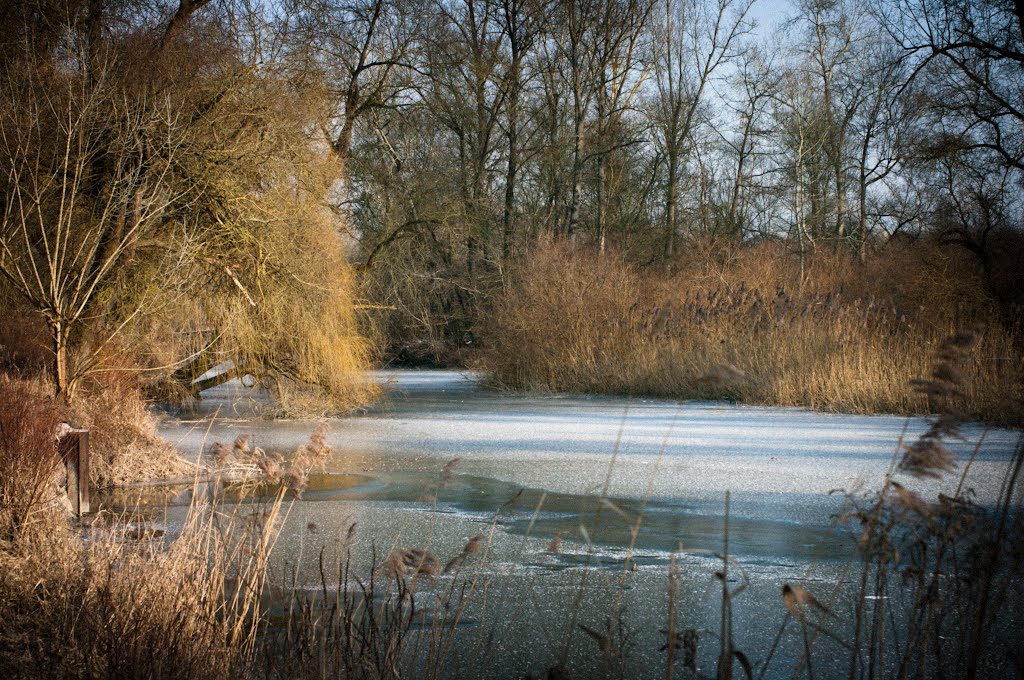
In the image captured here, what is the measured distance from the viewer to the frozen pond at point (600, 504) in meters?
4.29

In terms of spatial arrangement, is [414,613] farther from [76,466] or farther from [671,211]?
[671,211]

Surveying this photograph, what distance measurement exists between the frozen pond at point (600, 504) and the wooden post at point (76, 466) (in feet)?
3.13

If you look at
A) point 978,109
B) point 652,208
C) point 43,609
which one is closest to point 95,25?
point 43,609

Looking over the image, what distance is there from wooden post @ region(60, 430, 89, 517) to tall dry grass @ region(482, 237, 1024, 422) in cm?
910

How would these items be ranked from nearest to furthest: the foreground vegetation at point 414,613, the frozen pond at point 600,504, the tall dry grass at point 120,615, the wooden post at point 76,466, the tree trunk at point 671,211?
→ the foreground vegetation at point 414,613 < the tall dry grass at point 120,615 < the frozen pond at point 600,504 < the wooden post at point 76,466 < the tree trunk at point 671,211

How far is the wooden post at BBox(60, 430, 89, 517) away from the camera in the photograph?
6660mm

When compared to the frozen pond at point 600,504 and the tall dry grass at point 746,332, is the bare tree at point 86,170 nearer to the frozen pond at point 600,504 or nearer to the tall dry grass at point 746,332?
the frozen pond at point 600,504

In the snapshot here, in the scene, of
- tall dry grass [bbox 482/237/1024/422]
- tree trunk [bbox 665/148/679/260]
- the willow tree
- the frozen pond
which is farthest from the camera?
tree trunk [bbox 665/148/679/260]

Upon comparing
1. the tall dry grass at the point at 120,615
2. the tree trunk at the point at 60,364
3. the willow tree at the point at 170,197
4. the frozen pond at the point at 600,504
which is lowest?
the frozen pond at the point at 600,504

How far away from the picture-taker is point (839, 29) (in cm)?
3356

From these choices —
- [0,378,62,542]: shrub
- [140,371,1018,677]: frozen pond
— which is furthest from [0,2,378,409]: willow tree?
[0,378,62,542]: shrub

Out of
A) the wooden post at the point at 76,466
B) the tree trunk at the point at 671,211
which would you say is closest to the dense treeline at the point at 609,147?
the tree trunk at the point at 671,211

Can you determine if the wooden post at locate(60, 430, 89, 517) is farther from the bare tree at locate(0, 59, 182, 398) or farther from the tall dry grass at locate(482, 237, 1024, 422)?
the tall dry grass at locate(482, 237, 1024, 422)

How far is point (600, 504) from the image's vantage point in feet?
8.79
